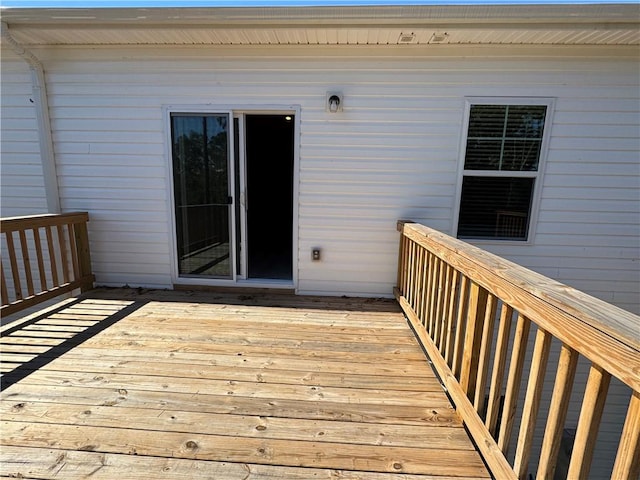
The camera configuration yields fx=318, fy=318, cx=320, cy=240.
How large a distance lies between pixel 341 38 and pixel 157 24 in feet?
5.23

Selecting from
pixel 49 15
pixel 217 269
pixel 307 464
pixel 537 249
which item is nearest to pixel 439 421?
pixel 307 464

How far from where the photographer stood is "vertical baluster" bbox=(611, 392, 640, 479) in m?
0.77

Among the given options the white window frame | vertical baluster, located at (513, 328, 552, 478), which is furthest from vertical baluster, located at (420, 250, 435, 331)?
vertical baluster, located at (513, 328, 552, 478)

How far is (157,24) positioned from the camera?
272 centimetres

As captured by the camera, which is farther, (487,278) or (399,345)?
(399,345)

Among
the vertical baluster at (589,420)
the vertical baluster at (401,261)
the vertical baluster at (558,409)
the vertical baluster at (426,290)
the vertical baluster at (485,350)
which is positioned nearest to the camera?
the vertical baluster at (589,420)

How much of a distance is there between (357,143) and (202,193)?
5.71 feet

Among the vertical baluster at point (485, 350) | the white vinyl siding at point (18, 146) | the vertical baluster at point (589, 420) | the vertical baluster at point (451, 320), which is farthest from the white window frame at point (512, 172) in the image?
the white vinyl siding at point (18, 146)

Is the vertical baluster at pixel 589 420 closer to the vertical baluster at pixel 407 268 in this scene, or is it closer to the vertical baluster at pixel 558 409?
the vertical baluster at pixel 558 409

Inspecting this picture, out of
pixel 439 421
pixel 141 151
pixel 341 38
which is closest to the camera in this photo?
pixel 439 421

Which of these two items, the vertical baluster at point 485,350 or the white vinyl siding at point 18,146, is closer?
the vertical baluster at point 485,350

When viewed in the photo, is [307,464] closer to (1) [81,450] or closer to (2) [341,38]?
(1) [81,450]

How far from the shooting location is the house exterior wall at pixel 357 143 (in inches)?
120

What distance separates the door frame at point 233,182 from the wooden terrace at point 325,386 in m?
0.74
